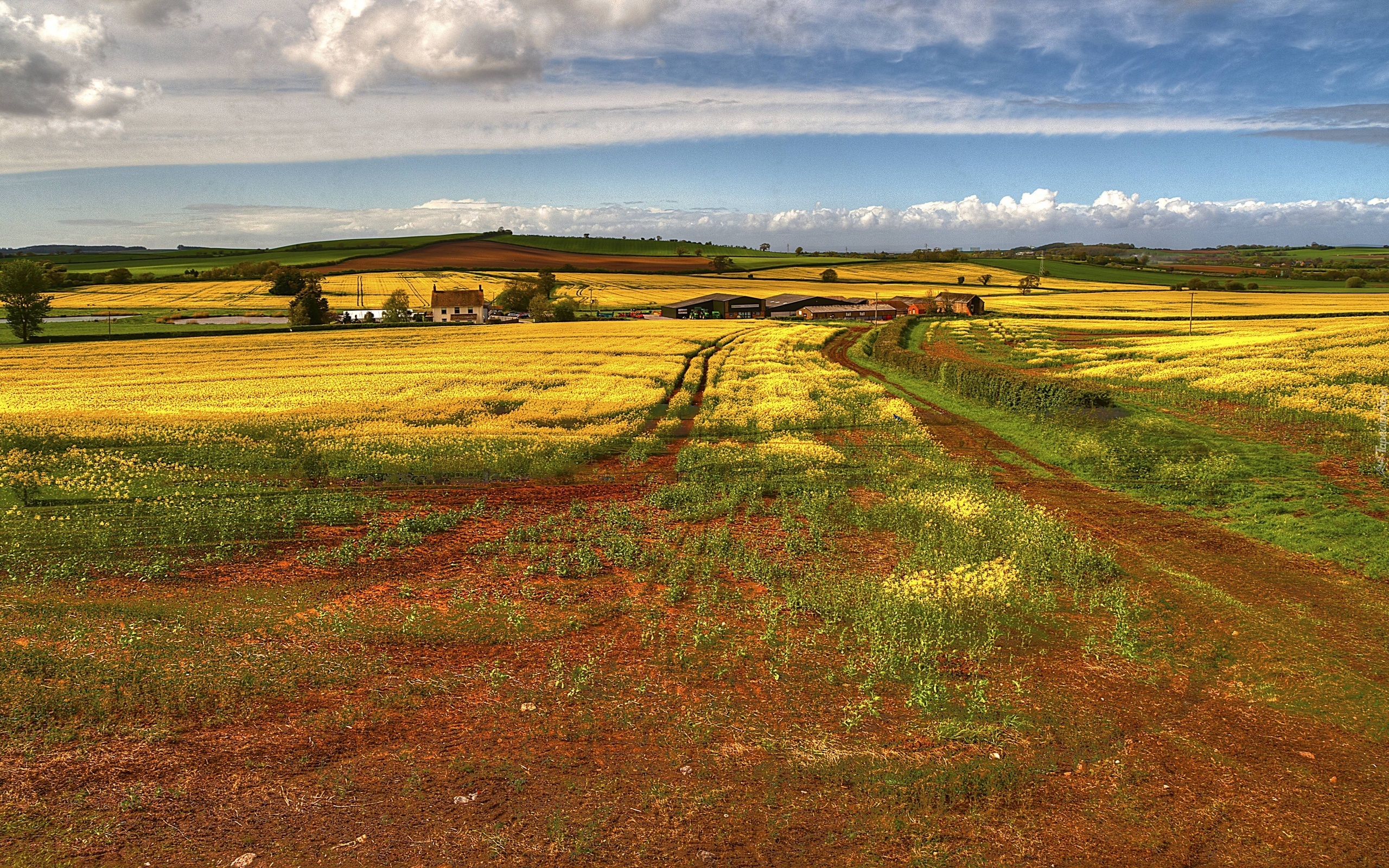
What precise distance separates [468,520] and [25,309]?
228ft

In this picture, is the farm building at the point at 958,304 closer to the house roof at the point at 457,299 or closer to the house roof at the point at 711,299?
the house roof at the point at 711,299

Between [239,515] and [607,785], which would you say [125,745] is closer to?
[607,785]

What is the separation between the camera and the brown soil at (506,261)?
15438cm

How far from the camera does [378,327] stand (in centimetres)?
8000

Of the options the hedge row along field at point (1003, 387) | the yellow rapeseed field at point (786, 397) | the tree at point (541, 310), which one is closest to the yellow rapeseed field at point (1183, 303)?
the hedge row along field at point (1003, 387)

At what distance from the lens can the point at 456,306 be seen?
10338 cm

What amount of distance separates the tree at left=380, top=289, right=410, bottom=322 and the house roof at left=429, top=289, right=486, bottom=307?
5.34 m

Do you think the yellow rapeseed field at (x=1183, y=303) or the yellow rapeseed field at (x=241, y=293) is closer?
the yellow rapeseed field at (x=1183, y=303)

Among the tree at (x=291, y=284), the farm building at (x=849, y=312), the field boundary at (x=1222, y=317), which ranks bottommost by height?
the field boundary at (x=1222, y=317)

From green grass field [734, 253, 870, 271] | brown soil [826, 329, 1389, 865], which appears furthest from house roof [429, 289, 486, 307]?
brown soil [826, 329, 1389, 865]

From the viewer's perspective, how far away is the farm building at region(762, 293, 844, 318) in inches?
4166

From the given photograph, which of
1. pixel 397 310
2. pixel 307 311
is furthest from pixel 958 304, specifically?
pixel 307 311

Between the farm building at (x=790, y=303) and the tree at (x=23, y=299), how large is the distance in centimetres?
7868

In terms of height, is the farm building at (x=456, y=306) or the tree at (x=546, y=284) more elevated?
the tree at (x=546, y=284)
